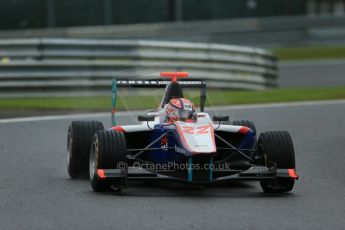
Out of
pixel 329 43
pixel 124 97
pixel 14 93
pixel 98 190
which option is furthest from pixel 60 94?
pixel 329 43

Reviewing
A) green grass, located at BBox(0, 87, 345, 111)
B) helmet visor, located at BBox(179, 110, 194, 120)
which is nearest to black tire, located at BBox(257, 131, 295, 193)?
helmet visor, located at BBox(179, 110, 194, 120)

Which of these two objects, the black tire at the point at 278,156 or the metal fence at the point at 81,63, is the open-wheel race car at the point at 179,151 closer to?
the black tire at the point at 278,156

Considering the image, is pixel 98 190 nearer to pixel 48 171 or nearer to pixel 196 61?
pixel 48 171

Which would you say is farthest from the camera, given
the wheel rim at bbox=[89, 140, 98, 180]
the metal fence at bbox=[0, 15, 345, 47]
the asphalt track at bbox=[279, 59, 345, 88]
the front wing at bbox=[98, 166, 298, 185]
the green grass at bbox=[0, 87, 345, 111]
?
the metal fence at bbox=[0, 15, 345, 47]

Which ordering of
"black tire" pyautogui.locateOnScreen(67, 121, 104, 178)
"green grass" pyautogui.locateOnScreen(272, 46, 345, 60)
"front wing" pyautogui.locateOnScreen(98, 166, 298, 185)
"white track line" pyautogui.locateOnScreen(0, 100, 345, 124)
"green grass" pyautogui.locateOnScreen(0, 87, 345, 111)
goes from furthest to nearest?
"green grass" pyautogui.locateOnScreen(272, 46, 345, 60) < "green grass" pyautogui.locateOnScreen(0, 87, 345, 111) < "white track line" pyautogui.locateOnScreen(0, 100, 345, 124) < "black tire" pyautogui.locateOnScreen(67, 121, 104, 178) < "front wing" pyautogui.locateOnScreen(98, 166, 298, 185)

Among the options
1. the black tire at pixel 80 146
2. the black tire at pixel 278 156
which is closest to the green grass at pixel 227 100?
the black tire at pixel 80 146

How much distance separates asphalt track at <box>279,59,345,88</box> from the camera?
85.4ft

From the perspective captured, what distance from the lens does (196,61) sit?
22.0 m

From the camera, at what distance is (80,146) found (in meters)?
11.3

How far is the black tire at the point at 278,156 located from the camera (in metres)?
10.3

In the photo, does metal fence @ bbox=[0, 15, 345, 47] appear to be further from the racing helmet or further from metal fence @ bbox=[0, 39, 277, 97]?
the racing helmet

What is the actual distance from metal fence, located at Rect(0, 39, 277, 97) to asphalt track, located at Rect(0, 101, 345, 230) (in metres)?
5.73

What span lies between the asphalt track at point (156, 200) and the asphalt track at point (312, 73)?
11603 millimetres

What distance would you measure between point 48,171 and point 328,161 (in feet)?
11.1
